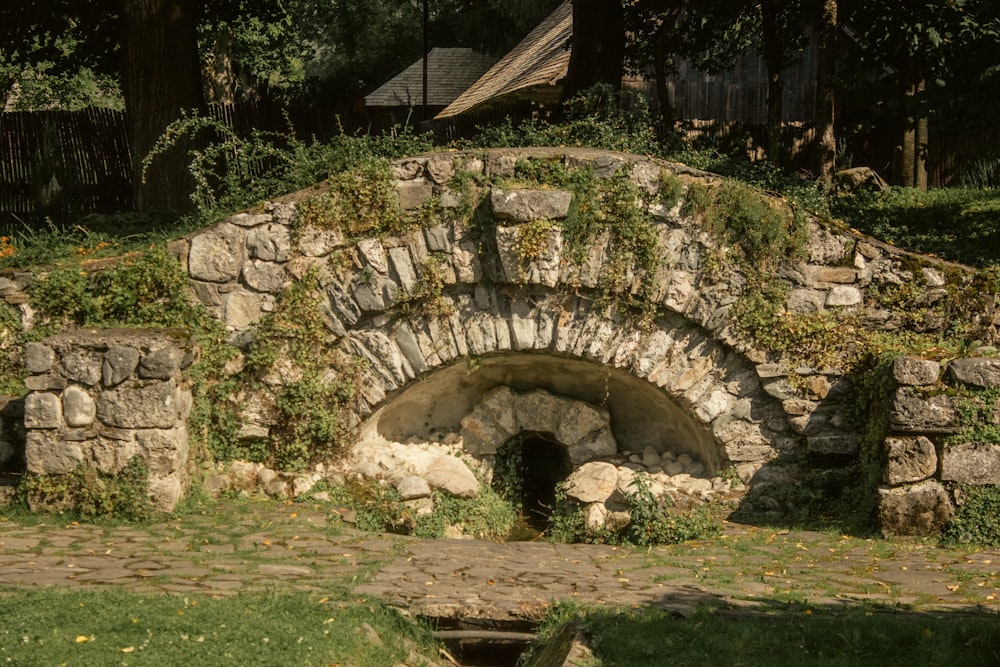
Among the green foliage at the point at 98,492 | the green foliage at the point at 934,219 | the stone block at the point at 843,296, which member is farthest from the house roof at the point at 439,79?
the green foliage at the point at 98,492

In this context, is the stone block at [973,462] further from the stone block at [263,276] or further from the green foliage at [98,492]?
the green foliage at [98,492]

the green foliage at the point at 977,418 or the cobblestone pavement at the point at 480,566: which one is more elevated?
the green foliage at the point at 977,418

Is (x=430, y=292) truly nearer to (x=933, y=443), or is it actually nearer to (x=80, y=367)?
(x=80, y=367)

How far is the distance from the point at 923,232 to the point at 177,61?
307 inches

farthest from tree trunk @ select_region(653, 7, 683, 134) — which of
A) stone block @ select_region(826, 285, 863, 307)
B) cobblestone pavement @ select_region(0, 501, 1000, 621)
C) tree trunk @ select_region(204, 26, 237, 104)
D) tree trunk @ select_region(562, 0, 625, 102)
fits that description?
tree trunk @ select_region(204, 26, 237, 104)

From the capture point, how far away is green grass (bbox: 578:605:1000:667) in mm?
4746

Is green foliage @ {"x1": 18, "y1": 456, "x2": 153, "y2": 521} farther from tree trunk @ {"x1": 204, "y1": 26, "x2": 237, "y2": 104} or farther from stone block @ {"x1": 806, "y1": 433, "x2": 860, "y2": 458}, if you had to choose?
tree trunk @ {"x1": 204, "y1": 26, "x2": 237, "y2": 104}

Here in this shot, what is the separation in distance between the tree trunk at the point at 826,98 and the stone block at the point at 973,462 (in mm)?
5378

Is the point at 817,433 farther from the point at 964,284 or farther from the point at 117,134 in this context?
the point at 117,134

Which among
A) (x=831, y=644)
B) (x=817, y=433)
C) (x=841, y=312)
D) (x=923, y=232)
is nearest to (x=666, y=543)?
(x=817, y=433)

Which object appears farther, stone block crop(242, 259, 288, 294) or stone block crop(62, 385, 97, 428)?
stone block crop(242, 259, 288, 294)

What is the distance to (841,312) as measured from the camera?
26.5ft

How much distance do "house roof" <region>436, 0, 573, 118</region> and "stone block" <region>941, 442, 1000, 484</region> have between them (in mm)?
10503

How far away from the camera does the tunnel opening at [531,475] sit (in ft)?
29.5
